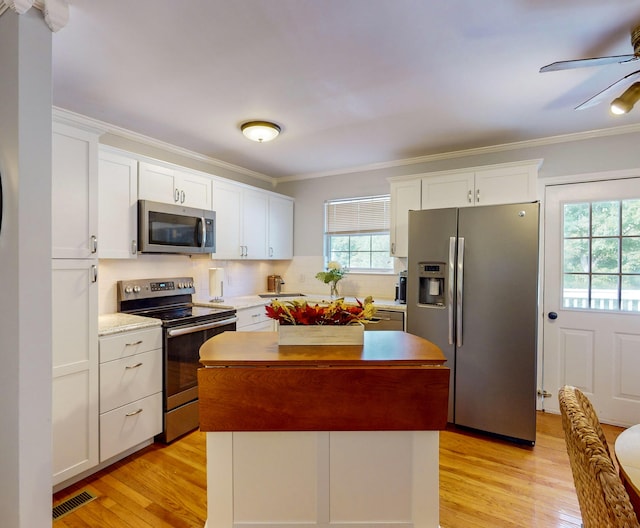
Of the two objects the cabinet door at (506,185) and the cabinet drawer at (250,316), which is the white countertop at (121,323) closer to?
the cabinet drawer at (250,316)

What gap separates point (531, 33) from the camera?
176cm

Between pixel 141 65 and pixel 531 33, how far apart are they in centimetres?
210

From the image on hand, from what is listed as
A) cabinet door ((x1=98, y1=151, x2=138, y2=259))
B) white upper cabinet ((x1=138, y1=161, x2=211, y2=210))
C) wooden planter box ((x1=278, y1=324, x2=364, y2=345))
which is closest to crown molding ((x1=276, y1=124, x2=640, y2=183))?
white upper cabinet ((x1=138, y1=161, x2=211, y2=210))

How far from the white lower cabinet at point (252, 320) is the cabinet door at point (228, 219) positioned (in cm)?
65

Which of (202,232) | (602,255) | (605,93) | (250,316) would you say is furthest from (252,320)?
(602,255)

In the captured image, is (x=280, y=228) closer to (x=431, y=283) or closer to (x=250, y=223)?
(x=250, y=223)

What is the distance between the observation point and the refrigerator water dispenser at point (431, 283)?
3.01 meters

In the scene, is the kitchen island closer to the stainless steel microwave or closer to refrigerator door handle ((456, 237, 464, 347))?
refrigerator door handle ((456, 237, 464, 347))

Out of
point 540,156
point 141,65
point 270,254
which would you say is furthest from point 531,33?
point 270,254

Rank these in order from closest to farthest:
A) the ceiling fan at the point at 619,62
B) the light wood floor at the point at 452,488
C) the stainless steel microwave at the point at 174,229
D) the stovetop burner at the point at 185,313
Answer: the ceiling fan at the point at 619,62
the light wood floor at the point at 452,488
the stovetop burner at the point at 185,313
the stainless steel microwave at the point at 174,229

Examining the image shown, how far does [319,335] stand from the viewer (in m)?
1.75

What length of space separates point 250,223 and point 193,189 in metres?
0.83

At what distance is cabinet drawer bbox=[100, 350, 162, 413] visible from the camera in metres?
2.35

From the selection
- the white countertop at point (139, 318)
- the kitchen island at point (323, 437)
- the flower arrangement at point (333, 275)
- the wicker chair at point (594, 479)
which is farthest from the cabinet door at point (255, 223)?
the wicker chair at point (594, 479)
